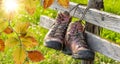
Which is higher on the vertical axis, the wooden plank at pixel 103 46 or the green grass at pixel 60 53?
the wooden plank at pixel 103 46

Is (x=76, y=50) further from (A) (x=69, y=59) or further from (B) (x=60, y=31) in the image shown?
(A) (x=69, y=59)

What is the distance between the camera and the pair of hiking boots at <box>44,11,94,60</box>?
2.80 meters

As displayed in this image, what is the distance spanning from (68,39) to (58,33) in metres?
0.13

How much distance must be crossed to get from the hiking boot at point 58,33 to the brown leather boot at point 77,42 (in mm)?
78

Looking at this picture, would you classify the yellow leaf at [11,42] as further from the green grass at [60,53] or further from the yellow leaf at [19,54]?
the green grass at [60,53]

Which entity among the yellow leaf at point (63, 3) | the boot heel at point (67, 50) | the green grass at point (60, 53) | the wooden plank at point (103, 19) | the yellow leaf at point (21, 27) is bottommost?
the green grass at point (60, 53)

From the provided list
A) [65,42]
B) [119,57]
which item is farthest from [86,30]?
[119,57]

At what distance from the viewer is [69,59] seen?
421 cm

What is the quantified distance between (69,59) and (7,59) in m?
0.85

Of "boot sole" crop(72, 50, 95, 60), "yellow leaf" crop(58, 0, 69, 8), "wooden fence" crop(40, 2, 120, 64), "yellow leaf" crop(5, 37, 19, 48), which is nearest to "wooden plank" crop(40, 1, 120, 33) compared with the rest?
"wooden fence" crop(40, 2, 120, 64)

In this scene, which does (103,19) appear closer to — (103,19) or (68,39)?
(103,19)

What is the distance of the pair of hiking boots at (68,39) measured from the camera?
2.80 meters

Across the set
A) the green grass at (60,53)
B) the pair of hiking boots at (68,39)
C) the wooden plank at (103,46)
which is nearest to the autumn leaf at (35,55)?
the pair of hiking boots at (68,39)

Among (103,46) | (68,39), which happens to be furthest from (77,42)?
(103,46)
